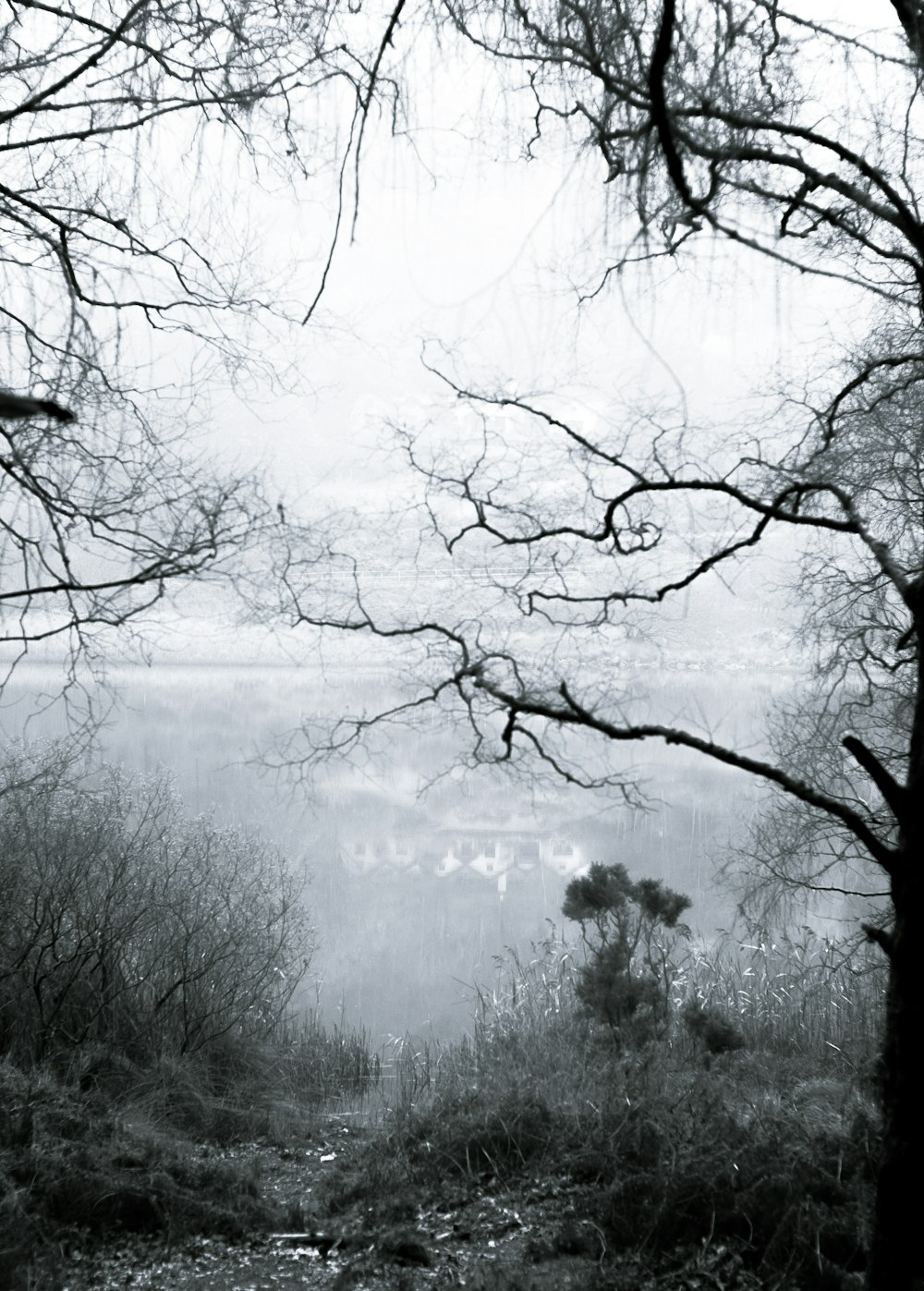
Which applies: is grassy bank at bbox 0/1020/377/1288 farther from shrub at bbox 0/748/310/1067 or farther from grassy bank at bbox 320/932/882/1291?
grassy bank at bbox 320/932/882/1291

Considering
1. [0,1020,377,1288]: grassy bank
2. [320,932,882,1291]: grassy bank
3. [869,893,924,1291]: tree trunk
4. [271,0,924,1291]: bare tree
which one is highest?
[271,0,924,1291]: bare tree

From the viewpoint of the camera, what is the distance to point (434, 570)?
5.28 m

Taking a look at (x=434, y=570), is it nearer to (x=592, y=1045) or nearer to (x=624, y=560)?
(x=624, y=560)

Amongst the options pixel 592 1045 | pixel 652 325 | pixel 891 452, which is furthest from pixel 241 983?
pixel 652 325

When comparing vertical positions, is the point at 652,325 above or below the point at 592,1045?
above

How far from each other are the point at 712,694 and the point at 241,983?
3.89 meters

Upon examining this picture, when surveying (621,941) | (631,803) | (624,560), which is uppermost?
(624,560)

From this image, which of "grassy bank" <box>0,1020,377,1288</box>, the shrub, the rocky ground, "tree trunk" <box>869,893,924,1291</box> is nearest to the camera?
"tree trunk" <box>869,893,924,1291</box>

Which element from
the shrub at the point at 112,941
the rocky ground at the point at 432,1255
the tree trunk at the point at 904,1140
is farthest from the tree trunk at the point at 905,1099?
the shrub at the point at 112,941

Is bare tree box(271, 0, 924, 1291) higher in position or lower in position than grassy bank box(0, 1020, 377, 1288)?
higher

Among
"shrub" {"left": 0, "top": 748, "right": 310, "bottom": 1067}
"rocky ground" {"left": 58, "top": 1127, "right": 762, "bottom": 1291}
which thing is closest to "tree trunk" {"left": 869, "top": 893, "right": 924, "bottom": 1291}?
"rocky ground" {"left": 58, "top": 1127, "right": 762, "bottom": 1291}

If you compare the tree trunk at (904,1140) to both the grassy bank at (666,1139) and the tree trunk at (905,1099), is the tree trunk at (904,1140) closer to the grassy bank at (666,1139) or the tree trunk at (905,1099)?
the tree trunk at (905,1099)

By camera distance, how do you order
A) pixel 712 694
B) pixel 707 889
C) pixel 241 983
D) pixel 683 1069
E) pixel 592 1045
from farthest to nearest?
pixel 707 889 → pixel 712 694 → pixel 241 983 → pixel 592 1045 → pixel 683 1069

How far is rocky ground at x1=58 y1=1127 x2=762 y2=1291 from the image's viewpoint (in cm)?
287
